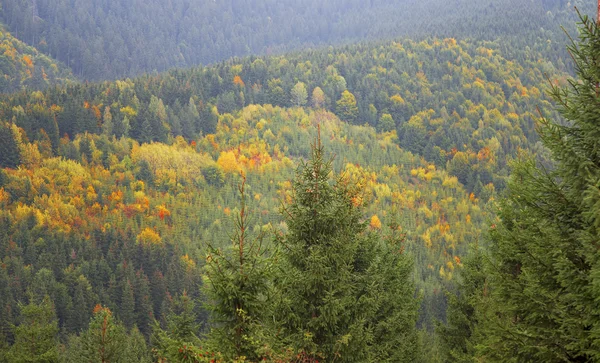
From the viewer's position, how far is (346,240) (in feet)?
43.7

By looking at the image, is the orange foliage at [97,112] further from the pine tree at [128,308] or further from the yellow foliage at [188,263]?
the pine tree at [128,308]

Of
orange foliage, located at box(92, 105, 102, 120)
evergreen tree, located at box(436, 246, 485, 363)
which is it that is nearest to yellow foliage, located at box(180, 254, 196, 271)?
orange foliage, located at box(92, 105, 102, 120)

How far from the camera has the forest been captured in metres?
8.62

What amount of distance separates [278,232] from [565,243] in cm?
729

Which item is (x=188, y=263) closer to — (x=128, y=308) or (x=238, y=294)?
Answer: (x=128, y=308)

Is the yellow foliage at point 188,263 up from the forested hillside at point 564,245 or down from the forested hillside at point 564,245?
up

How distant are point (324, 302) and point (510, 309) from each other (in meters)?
4.74

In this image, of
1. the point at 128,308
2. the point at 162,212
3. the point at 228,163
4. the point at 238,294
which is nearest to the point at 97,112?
the point at 228,163

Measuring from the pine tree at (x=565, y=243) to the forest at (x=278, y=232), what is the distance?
0.13 feet

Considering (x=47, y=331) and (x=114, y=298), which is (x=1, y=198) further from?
(x=47, y=331)

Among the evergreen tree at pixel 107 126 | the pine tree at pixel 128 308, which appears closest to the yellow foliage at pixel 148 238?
the pine tree at pixel 128 308

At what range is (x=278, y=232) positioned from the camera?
13539 millimetres

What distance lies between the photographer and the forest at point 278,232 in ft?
28.3

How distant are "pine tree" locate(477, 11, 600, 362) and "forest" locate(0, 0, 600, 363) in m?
0.04
